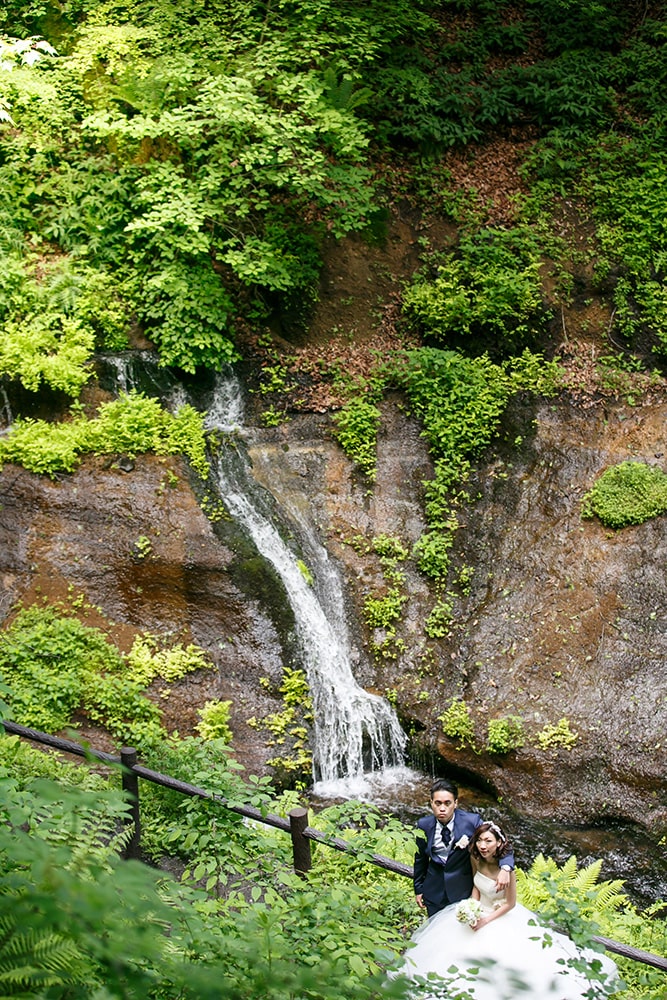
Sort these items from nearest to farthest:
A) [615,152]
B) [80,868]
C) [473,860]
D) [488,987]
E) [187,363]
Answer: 1. [80,868]
2. [488,987]
3. [473,860]
4. [187,363]
5. [615,152]

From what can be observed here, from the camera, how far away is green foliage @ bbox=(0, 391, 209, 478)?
30.3 feet

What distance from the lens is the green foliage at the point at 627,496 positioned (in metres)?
9.47

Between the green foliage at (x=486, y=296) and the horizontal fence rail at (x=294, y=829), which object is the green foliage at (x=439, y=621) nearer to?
the green foliage at (x=486, y=296)

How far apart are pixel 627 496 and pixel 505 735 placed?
3134 mm

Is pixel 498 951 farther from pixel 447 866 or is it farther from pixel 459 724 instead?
pixel 459 724

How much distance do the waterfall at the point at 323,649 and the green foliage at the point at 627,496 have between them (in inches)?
121

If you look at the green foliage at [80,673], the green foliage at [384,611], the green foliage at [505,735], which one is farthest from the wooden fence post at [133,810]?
the green foliage at [384,611]

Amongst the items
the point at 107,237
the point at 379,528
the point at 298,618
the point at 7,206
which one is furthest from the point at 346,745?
the point at 7,206

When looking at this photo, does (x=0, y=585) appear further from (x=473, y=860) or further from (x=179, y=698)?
(x=473, y=860)

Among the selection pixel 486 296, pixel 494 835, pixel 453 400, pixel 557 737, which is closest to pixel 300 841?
pixel 494 835

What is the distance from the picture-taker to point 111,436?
953cm

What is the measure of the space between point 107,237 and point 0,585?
15.0 feet

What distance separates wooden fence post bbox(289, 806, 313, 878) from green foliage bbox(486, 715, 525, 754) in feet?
11.6

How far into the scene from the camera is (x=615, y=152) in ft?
39.1
